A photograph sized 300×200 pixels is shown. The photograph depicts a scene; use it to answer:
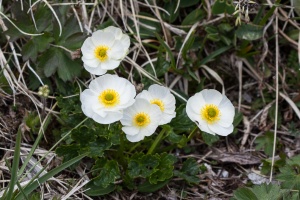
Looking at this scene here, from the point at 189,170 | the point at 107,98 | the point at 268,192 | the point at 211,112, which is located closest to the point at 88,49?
the point at 107,98

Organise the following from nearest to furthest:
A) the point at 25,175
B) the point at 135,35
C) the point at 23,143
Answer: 1. the point at 25,175
2. the point at 23,143
3. the point at 135,35

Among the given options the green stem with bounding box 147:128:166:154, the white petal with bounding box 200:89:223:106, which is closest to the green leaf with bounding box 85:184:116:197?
the green stem with bounding box 147:128:166:154

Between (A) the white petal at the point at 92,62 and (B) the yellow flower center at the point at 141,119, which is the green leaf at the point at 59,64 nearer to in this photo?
(A) the white petal at the point at 92,62

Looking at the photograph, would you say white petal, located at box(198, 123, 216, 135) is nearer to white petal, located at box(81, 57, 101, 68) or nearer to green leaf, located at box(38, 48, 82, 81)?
white petal, located at box(81, 57, 101, 68)

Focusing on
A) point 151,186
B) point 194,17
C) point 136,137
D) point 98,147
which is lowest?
point 151,186

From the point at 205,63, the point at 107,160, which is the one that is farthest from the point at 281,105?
the point at 107,160

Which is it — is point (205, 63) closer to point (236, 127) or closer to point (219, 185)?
point (236, 127)

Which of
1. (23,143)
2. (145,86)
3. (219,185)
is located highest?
(145,86)

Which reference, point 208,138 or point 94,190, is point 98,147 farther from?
point 208,138
